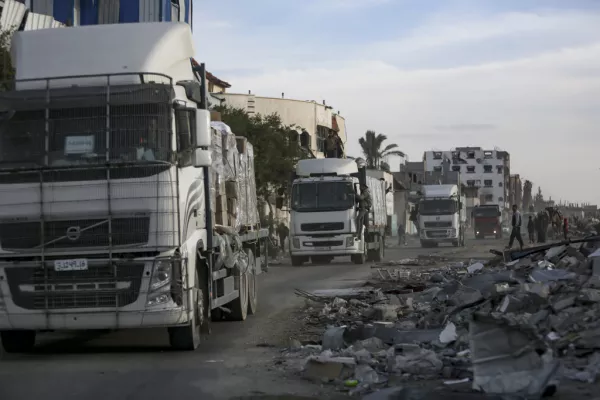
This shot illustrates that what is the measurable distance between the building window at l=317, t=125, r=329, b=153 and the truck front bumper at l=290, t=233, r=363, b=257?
122 feet

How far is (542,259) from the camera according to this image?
62.7ft

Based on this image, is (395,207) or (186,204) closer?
(186,204)

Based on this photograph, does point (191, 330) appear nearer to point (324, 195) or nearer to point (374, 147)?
point (324, 195)

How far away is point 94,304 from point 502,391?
535 cm

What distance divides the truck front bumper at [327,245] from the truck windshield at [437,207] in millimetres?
21948

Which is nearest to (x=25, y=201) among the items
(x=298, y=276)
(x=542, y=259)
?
(x=542, y=259)

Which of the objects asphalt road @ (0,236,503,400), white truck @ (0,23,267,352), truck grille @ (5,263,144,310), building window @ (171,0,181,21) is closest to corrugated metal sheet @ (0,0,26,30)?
→ building window @ (171,0,181,21)

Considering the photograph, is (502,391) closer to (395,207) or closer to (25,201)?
(25,201)

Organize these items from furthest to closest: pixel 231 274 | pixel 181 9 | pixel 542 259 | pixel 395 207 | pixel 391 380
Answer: pixel 395 207
pixel 181 9
pixel 542 259
pixel 231 274
pixel 391 380

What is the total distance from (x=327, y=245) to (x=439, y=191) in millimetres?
23411

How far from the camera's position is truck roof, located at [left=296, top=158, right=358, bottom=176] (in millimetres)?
34125

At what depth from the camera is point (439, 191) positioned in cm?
5644

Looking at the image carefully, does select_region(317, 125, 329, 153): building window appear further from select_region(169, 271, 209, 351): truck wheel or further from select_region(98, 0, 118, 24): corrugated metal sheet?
select_region(169, 271, 209, 351): truck wheel

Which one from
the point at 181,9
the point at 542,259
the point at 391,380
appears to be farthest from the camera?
the point at 181,9
